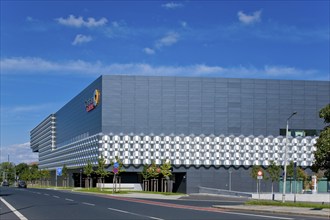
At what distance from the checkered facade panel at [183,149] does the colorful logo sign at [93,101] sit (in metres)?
8.07

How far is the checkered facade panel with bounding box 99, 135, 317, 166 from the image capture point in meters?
89.8

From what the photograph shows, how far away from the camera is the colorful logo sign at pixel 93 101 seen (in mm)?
93750

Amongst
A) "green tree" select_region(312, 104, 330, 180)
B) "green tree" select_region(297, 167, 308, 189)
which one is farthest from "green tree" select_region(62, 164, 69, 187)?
"green tree" select_region(312, 104, 330, 180)

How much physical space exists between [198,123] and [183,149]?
545 centimetres

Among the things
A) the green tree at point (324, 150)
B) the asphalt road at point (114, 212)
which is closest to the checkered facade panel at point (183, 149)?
the asphalt road at point (114, 212)

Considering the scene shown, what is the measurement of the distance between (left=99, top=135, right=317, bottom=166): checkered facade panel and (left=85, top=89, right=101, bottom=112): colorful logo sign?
8073 millimetres

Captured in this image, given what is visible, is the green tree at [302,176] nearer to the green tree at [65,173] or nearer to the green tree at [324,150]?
the green tree at [324,150]

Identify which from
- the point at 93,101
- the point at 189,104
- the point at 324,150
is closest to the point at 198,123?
the point at 189,104

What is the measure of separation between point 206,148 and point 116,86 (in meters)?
19.9

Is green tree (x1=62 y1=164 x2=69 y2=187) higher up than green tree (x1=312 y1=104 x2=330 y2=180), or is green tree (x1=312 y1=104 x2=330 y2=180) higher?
green tree (x1=312 y1=104 x2=330 y2=180)

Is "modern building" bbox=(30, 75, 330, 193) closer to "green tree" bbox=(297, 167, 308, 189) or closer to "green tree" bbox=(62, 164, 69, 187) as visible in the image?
"green tree" bbox=(297, 167, 308, 189)

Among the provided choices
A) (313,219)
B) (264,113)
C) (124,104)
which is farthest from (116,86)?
(313,219)

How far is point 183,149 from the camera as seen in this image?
9025cm

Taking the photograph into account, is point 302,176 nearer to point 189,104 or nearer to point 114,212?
point 189,104
